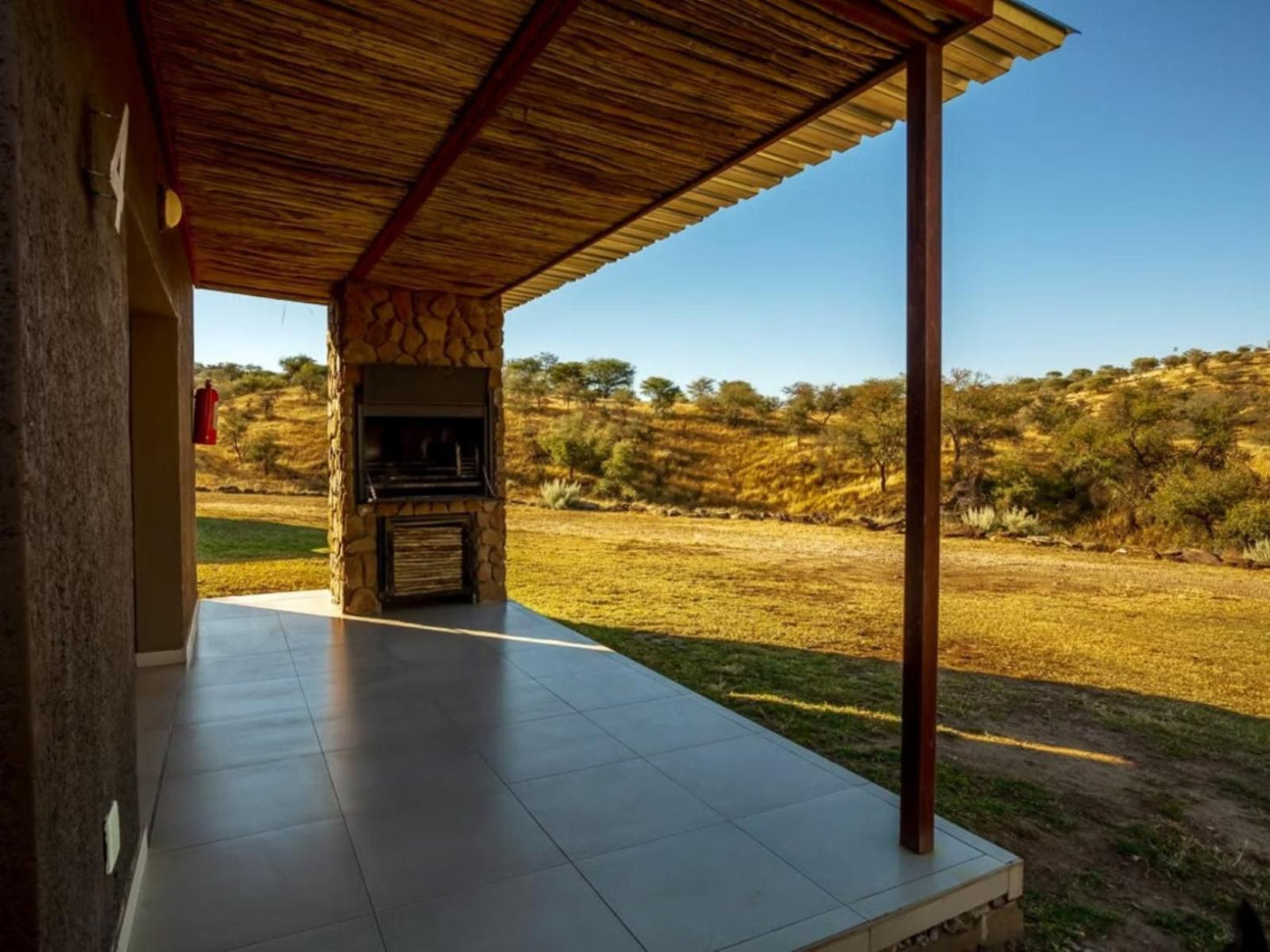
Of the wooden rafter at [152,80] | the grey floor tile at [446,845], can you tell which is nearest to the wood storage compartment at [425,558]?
the wooden rafter at [152,80]

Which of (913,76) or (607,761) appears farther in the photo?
(607,761)

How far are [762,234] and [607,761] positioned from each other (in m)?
16.2

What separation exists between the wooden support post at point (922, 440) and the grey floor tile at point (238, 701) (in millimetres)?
2877

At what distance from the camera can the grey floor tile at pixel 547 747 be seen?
280 centimetres

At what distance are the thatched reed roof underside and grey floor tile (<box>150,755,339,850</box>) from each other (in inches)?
102

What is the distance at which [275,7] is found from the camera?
207cm

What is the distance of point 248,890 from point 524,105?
2777 mm

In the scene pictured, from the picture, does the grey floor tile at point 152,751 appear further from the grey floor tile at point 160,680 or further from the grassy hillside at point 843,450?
the grassy hillside at point 843,450

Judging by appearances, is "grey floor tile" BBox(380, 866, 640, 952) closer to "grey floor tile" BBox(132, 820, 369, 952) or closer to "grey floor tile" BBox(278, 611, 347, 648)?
"grey floor tile" BBox(132, 820, 369, 952)

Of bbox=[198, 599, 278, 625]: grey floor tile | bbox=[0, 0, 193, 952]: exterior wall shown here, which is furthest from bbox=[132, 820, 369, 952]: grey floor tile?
bbox=[198, 599, 278, 625]: grey floor tile

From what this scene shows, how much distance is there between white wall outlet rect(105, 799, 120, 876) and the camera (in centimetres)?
155

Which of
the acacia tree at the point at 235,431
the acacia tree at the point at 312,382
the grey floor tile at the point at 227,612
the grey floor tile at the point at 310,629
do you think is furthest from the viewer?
the acacia tree at the point at 312,382

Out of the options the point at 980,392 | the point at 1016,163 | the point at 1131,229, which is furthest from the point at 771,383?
the point at 1016,163

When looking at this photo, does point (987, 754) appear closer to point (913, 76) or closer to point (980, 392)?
point (913, 76)
